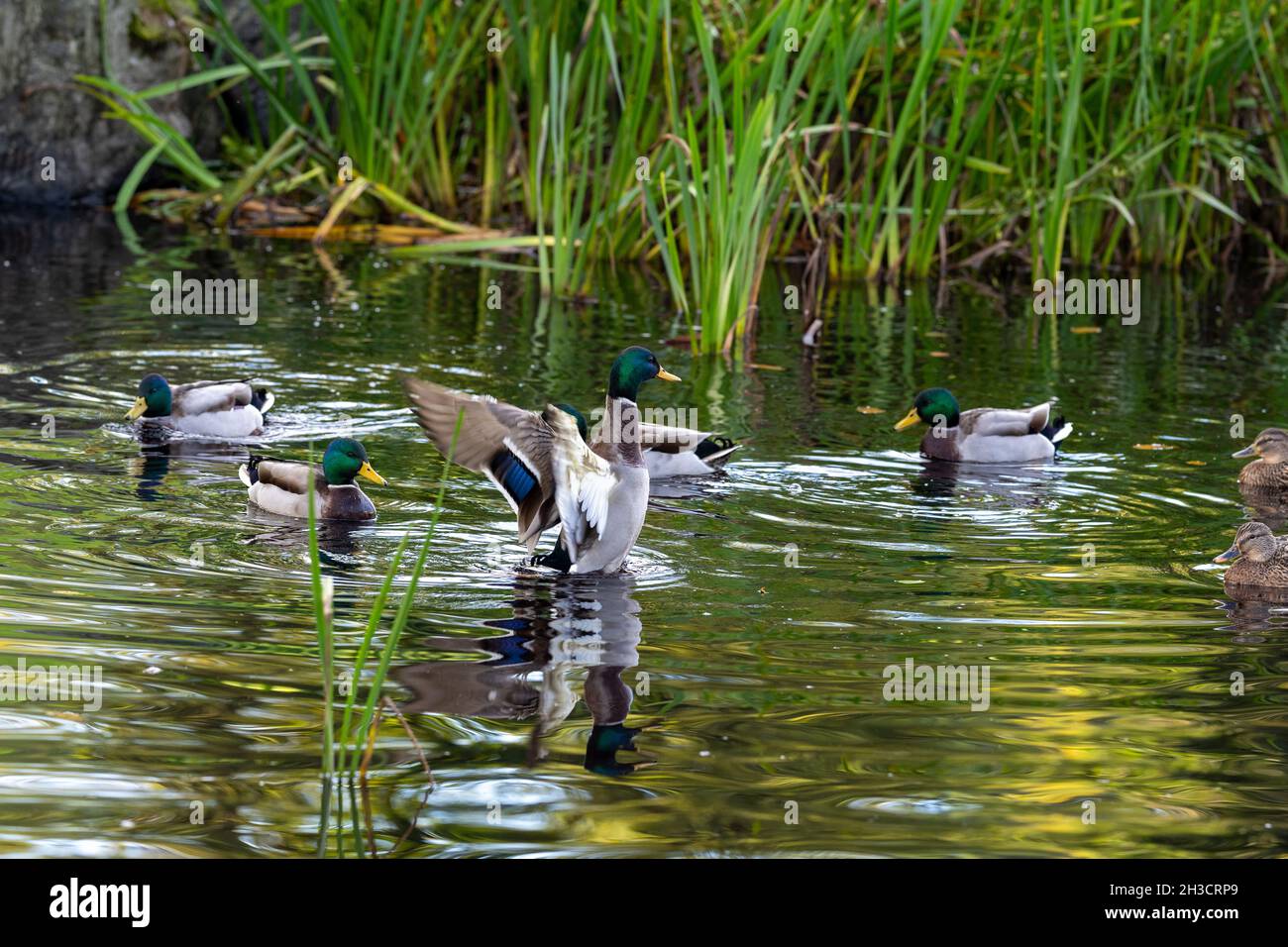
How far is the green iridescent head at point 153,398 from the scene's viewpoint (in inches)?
371

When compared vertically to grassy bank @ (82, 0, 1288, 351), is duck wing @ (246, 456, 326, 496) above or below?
below

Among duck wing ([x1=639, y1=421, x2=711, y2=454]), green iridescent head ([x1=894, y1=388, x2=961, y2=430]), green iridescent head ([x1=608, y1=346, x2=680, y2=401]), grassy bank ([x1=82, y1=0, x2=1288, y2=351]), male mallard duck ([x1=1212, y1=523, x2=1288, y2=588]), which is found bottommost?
male mallard duck ([x1=1212, y1=523, x2=1288, y2=588])

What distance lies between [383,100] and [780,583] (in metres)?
10.4

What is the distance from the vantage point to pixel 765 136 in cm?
1143

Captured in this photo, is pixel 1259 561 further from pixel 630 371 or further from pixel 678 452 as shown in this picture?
pixel 678 452

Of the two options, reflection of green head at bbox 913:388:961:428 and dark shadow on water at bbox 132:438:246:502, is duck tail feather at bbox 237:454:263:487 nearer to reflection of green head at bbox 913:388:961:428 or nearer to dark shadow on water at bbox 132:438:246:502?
dark shadow on water at bbox 132:438:246:502

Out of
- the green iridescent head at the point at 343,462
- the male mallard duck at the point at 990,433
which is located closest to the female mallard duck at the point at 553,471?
the green iridescent head at the point at 343,462

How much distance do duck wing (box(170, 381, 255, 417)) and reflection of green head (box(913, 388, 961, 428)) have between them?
3557mm

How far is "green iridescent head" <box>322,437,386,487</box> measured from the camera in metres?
7.98

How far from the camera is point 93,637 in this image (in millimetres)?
5852

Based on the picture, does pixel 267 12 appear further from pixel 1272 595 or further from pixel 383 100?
pixel 1272 595

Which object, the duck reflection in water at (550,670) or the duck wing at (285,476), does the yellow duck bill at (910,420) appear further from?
the duck reflection in water at (550,670)

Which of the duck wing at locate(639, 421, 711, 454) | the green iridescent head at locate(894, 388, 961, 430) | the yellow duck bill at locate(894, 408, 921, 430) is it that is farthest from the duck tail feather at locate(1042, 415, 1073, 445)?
the duck wing at locate(639, 421, 711, 454)

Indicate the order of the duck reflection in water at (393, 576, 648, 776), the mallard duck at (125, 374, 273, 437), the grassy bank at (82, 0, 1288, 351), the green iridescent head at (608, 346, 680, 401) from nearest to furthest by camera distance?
the duck reflection in water at (393, 576, 648, 776), the green iridescent head at (608, 346, 680, 401), the mallard duck at (125, 374, 273, 437), the grassy bank at (82, 0, 1288, 351)
